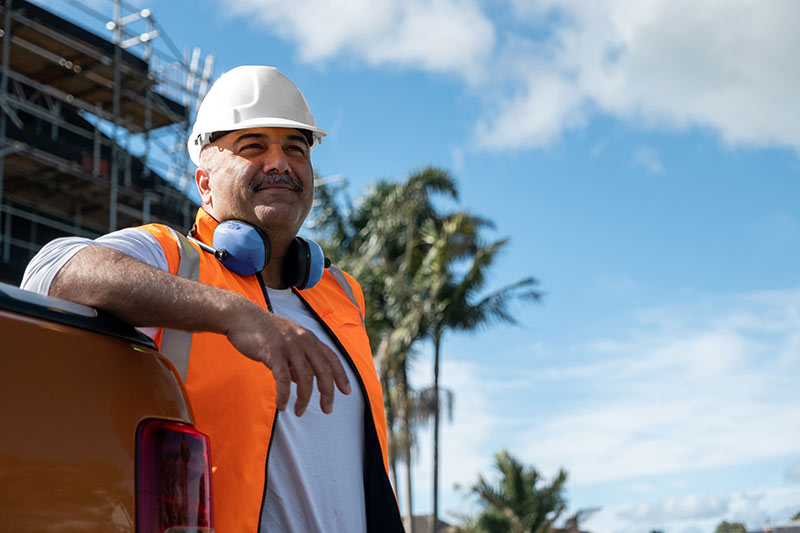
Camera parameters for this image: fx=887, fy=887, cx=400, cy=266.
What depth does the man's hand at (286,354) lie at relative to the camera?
1425 mm

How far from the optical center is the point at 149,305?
1.49 m

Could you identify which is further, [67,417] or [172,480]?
[172,480]

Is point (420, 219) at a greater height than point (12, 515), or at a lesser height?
greater

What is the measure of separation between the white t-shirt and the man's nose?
0.45 metres

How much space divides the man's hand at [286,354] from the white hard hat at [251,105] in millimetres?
965

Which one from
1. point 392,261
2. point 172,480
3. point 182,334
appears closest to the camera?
point 172,480

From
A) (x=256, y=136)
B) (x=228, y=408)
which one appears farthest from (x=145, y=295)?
(x=256, y=136)

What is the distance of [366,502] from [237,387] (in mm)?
471

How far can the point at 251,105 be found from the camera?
2.35 meters

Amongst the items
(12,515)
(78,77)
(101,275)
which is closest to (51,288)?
(101,275)

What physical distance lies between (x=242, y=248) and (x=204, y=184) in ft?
1.43

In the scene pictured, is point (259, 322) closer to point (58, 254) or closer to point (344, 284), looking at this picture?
point (58, 254)

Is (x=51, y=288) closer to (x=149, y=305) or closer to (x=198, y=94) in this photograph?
(x=149, y=305)

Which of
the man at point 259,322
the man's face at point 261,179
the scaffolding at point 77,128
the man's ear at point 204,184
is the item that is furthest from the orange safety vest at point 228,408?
the scaffolding at point 77,128
